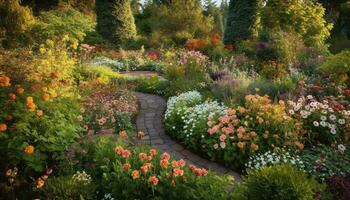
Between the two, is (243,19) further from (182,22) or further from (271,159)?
(271,159)

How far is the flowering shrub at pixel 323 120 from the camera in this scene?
5008mm

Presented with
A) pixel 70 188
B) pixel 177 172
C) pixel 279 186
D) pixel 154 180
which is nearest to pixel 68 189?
pixel 70 188

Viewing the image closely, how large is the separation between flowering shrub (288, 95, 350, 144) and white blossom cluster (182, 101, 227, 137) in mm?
1081

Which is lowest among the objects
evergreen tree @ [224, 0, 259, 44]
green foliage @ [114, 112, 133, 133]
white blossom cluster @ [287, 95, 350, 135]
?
green foliage @ [114, 112, 133, 133]

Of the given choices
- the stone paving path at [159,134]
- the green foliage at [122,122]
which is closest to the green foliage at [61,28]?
the stone paving path at [159,134]

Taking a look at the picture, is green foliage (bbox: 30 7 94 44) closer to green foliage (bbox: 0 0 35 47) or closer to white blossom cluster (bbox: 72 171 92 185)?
green foliage (bbox: 0 0 35 47)

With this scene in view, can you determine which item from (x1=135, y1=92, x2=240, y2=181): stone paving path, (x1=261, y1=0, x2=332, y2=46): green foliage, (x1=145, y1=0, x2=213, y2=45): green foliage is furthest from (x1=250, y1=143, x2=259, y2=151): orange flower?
(x1=145, y1=0, x2=213, y2=45): green foliage

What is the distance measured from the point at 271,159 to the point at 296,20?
31.3 ft

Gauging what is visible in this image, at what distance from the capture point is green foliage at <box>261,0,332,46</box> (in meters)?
12.9

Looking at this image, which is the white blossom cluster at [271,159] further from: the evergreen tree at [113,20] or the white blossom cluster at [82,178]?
the evergreen tree at [113,20]

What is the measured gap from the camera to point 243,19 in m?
16.1

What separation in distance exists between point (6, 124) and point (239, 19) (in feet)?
43.9

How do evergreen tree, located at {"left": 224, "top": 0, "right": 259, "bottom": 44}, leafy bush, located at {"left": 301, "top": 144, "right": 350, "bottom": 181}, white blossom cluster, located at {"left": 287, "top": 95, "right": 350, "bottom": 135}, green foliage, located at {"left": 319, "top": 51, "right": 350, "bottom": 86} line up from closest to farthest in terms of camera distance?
leafy bush, located at {"left": 301, "top": 144, "right": 350, "bottom": 181}
white blossom cluster, located at {"left": 287, "top": 95, "right": 350, "bottom": 135}
green foliage, located at {"left": 319, "top": 51, "right": 350, "bottom": 86}
evergreen tree, located at {"left": 224, "top": 0, "right": 259, "bottom": 44}

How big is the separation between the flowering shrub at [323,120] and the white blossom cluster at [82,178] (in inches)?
114
